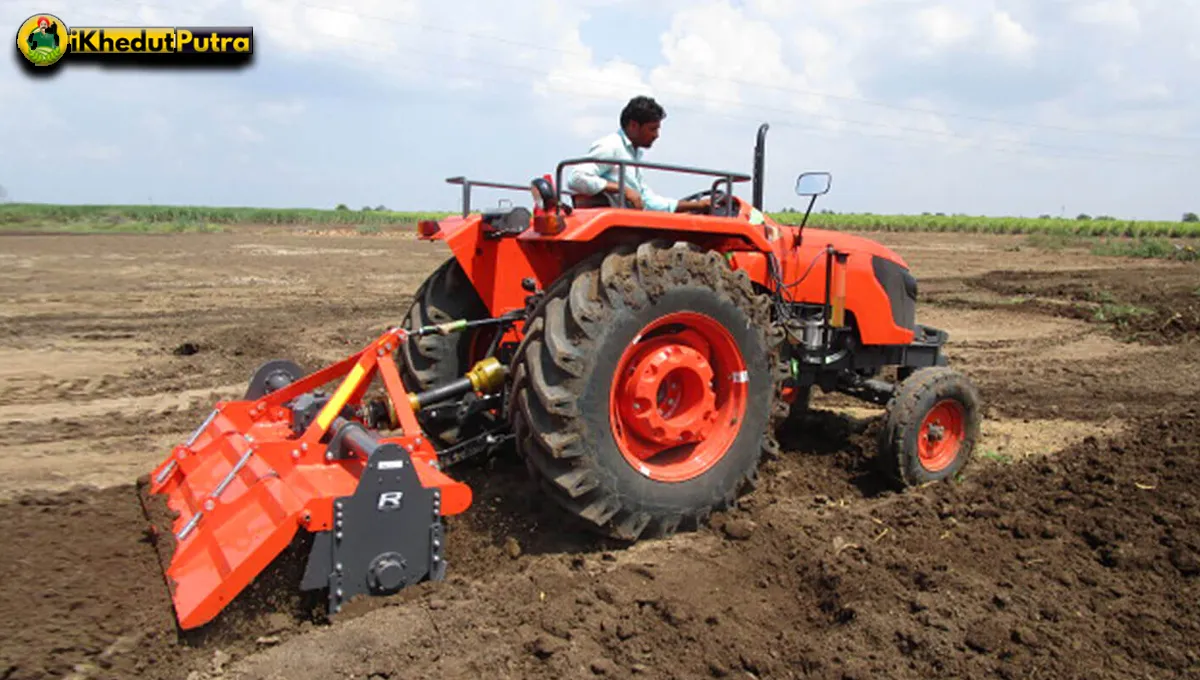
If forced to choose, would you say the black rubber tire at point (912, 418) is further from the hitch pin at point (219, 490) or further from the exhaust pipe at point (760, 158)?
the hitch pin at point (219, 490)

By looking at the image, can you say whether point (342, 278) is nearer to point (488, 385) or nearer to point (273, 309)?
point (273, 309)

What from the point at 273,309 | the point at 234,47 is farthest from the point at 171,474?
the point at 273,309

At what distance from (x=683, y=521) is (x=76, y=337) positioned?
8.37 metres

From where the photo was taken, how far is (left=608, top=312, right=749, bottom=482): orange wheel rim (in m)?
3.95

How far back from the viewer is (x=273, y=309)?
40.0 ft

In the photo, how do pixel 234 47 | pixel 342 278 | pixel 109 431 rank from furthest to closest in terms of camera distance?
pixel 342 278, pixel 234 47, pixel 109 431

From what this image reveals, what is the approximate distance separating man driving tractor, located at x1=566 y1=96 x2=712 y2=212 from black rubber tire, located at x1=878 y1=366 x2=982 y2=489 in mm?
1576

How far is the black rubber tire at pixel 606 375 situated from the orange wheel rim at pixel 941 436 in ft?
5.10

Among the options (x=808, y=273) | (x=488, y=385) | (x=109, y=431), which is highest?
(x=808, y=273)

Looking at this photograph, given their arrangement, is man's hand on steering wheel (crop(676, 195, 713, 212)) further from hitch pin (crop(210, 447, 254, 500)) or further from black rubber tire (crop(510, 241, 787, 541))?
hitch pin (crop(210, 447, 254, 500))

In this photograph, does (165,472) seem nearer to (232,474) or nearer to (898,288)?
(232,474)

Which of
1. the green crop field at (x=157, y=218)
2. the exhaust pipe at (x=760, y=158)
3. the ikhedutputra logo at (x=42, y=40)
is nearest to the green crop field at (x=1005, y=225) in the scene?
the green crop field at (x=157, y=218)

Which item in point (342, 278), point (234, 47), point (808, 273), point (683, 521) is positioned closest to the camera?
point (683, 521)

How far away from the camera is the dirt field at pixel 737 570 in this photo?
2.97m
